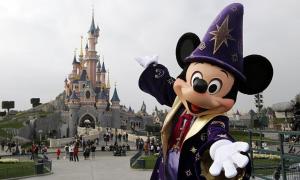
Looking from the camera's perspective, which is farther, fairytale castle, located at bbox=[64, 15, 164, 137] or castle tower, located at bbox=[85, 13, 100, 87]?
castle tower, located at bbox=[85, 13, 100, 87]

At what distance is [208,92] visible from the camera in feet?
16.0

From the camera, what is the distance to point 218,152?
4.03 m

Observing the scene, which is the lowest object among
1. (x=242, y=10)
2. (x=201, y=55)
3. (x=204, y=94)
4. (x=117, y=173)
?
(x=117, y=173)

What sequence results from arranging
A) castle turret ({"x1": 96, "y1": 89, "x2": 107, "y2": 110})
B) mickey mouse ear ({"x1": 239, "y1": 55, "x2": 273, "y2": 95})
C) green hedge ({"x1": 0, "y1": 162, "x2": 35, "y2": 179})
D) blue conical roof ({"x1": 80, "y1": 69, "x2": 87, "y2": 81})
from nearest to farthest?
mickey mouse ear ({"x1": 239, "y1": 55, "x2": 273, "y2": 95})
green hedge ({"x1": 0, "y1": 162, "x2": 35, "y2": 179})
castle turret ({"x1": 96, "y1": 89, "x2": 107, "y2": 110})
blue conical roof ({"x1": 80, "y1": 69, "x2": 87, "y2": 81})

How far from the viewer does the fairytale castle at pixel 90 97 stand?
67.3 metres

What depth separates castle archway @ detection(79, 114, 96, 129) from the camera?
221 feet

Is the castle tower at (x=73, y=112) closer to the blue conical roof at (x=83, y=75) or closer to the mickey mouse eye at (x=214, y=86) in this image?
the blue conical roof at (x=83, y=75)

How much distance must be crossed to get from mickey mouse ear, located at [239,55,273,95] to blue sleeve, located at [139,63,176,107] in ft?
3.71

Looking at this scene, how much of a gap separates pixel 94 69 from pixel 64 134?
15.8m

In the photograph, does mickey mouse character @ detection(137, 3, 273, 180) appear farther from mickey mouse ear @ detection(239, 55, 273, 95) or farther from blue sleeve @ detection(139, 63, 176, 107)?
blue sleeve @ detection(139, 63, 176, 107)

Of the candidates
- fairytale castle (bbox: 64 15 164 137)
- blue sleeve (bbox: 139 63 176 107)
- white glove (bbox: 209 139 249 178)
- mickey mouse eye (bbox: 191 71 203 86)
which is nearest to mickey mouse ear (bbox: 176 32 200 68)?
blue sleeve (bbox: 139 63 176 107)

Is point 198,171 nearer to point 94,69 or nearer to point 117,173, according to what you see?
point 117,173

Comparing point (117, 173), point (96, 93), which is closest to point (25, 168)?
point (117, 173)

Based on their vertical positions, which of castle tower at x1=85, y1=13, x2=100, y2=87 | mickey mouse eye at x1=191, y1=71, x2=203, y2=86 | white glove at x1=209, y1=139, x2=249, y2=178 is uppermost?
castle tower at x1=85, y1=13, x2=100, y2=87
